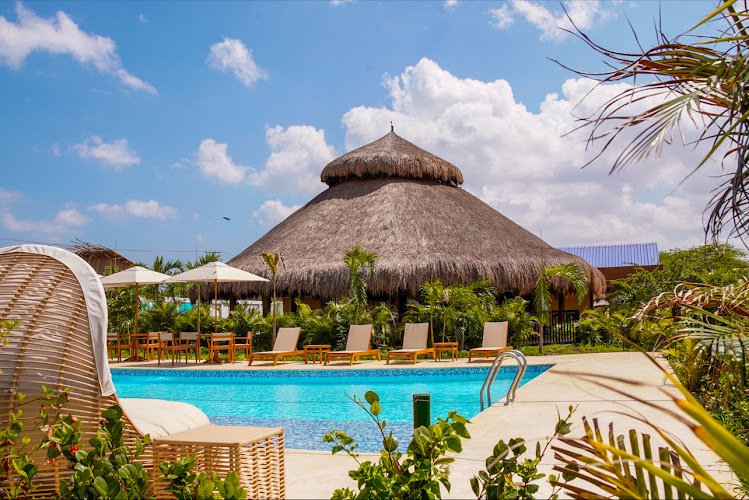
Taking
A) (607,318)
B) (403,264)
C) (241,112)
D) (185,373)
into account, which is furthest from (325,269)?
(607,318)

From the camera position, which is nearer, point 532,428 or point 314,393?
point 532,428

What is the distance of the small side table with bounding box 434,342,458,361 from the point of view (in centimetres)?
1075

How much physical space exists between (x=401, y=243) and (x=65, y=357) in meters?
13.3

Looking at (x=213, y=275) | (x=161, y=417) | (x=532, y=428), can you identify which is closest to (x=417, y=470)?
(x=161, y=417)

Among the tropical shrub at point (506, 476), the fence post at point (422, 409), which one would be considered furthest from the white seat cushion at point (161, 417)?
the tropical shrub at point (506, 476)

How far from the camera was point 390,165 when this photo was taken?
62.0ft

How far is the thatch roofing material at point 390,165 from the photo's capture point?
1895cm

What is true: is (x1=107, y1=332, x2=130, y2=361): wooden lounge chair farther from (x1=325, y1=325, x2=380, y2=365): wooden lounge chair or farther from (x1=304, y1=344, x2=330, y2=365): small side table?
(x1=325, y1=325, x2=380, y2=365): wooden lounge chair

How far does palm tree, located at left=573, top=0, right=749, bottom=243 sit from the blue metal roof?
1244 inches

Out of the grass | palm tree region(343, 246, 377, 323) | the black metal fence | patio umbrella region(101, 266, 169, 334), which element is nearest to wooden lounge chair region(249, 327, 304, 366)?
palm tree region(343, 246, 377, 323)

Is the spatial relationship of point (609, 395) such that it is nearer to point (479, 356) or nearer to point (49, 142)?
point (479, 356)

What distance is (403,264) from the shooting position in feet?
47.3

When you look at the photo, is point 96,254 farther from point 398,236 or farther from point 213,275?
point 213,275

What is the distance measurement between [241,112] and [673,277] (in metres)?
9.24
